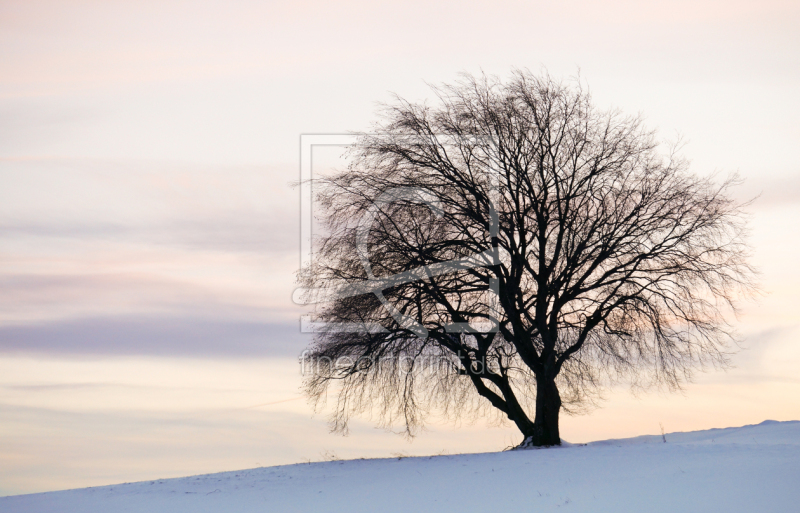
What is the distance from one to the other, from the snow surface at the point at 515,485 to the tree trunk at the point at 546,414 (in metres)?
1.63

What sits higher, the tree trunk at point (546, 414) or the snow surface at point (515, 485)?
the tree trunk at point (546, 414)

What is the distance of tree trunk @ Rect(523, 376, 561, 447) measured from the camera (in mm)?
16859

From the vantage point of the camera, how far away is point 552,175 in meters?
17.7

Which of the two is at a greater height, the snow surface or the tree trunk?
the tree trunk

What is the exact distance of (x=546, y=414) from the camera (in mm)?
16891

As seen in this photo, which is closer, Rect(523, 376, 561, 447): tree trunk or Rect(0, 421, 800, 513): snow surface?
Rect(0, 421, 800, 513): snow surface

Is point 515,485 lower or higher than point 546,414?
lower

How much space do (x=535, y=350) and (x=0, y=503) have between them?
1334 centimetres

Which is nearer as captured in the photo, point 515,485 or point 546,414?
point 515,485

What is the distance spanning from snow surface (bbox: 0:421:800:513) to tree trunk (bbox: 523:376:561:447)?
64.1 inches

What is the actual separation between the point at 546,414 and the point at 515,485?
4.69 meters

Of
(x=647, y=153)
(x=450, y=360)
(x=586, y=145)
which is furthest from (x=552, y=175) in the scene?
(x=450, y=360)

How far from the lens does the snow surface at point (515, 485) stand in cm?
1091

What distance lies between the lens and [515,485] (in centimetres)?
1245
